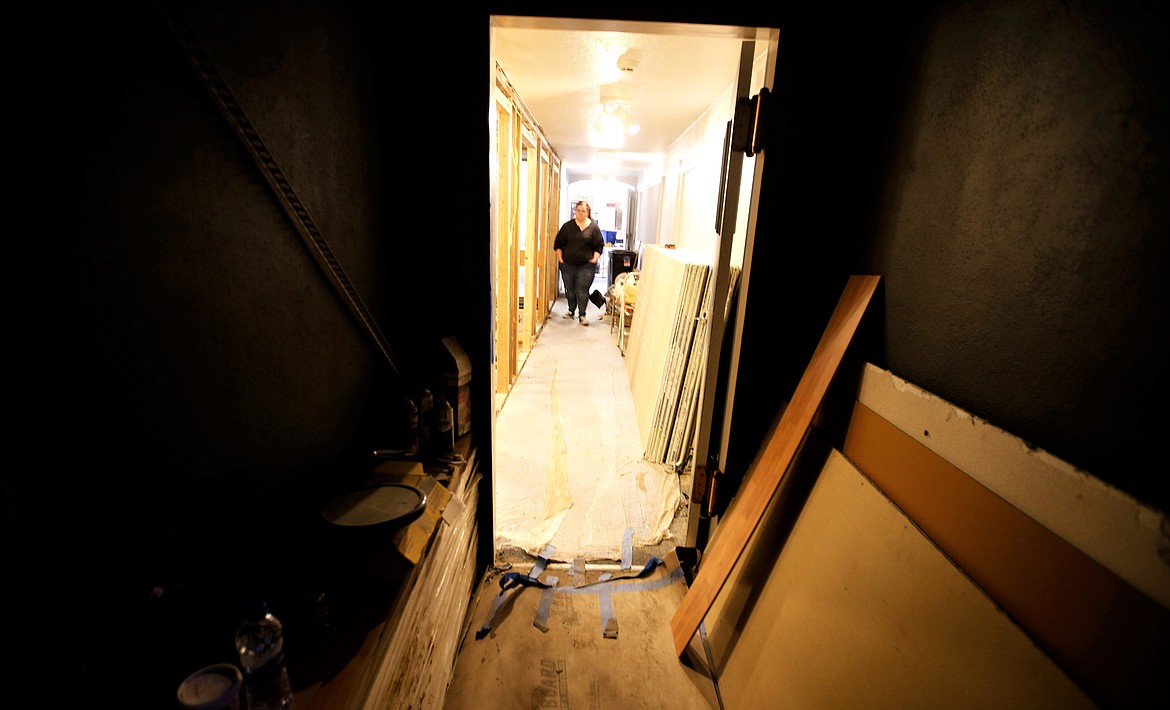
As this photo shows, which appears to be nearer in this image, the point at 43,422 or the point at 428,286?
the point at 43,422

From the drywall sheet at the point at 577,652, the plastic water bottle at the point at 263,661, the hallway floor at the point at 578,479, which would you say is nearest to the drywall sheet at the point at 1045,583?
the drywall sheet at the point at 577,652

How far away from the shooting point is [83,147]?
0.60 metres

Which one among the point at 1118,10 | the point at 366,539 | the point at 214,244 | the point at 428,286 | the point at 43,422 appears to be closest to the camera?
the point at 43,422

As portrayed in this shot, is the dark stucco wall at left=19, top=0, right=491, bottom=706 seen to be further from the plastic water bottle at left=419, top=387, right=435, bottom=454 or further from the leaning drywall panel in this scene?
the leaning drywall panel

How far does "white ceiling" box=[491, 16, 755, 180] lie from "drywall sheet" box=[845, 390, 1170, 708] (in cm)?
128

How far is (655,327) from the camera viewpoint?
3.54 metres

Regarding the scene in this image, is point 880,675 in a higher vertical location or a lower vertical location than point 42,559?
lower

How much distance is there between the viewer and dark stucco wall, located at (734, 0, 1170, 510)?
26.5 inches

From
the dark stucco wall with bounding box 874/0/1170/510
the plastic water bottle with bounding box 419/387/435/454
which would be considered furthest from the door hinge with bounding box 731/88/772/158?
the plastic water bottle with bounding box 419/387/435/454

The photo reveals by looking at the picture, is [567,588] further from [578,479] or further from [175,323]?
[175,323]

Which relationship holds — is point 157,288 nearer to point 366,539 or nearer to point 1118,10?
point 366,539

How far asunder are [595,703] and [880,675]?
0.92 metres

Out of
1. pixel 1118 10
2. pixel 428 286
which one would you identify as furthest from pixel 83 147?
pixel 1118 10

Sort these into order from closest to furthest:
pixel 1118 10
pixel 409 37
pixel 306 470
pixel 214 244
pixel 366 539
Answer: pixel 1118 10, pixel 214 244, pixel 366 539, pixel 306 470, pixel 409 37
